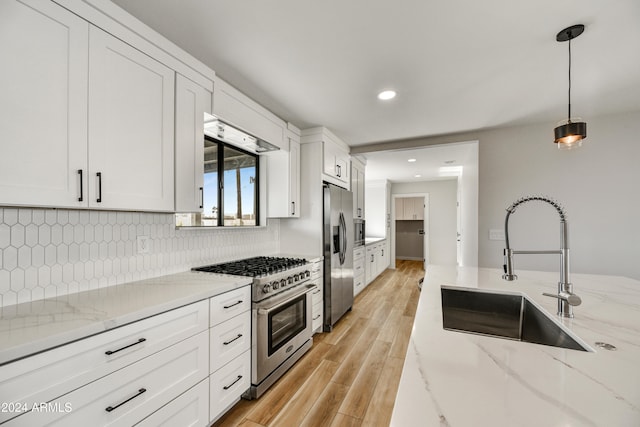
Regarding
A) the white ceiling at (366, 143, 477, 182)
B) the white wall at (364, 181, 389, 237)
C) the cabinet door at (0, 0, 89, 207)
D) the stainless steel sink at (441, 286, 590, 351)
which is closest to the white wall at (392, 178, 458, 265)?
the white ceiling at (366, 143, 477, 182)

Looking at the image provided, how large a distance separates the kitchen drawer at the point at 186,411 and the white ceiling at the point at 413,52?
2100mm

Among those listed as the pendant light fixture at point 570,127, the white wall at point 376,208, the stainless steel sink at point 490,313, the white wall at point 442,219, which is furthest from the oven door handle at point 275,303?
the white wall at point 442,219

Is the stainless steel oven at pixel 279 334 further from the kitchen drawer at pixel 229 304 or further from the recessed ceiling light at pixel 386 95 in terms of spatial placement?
the recessed ceiling light at pixel 386 95

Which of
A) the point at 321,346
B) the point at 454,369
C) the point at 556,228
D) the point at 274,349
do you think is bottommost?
the point at 321,346

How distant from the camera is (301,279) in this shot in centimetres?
258

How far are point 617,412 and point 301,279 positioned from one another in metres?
2.17

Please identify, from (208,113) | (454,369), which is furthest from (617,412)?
(208,113)

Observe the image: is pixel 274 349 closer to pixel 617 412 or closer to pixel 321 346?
pixel 321 346

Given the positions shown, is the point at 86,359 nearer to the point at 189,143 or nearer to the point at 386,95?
the point at 189,143

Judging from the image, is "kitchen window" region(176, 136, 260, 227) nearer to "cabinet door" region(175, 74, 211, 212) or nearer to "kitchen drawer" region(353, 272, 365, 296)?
"cabinet door" region(175, 74, 211, 212)

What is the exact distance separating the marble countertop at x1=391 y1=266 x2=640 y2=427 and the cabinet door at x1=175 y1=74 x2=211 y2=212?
1575 millimetres

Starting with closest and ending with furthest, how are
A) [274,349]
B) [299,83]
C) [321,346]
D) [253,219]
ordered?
[274,349], [299,83], [321,346], [253,219]

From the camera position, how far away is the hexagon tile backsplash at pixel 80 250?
4.33 feet

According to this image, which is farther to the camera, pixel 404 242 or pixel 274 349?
pixel 404 242
